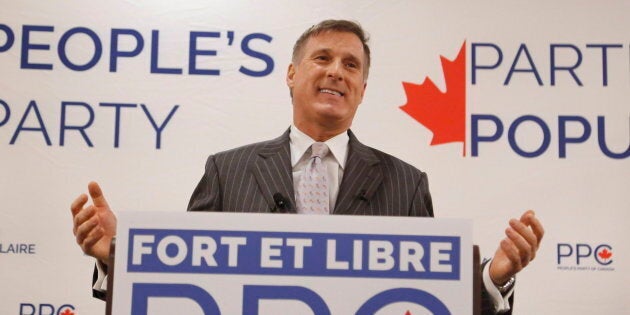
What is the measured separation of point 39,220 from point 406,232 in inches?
92.4

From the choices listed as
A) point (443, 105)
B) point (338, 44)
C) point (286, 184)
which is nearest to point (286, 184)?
point (286, 184)

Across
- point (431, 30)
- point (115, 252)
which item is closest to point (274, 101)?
point (431, 30)

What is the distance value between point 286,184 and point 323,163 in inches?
6.7

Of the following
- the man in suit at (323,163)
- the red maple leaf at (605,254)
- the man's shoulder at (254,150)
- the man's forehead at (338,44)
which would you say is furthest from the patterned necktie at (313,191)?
the red maple leaf at (605,254)

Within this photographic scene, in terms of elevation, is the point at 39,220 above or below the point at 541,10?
below

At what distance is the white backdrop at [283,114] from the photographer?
3.11 m

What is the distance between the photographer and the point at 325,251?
3.85 feet

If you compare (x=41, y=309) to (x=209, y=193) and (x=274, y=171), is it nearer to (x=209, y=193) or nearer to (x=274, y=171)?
(x=209, y=193)

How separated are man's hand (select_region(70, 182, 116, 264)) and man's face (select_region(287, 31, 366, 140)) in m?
0.85

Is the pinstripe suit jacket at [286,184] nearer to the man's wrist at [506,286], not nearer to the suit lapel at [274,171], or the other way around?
the suit lapel at [274,171]

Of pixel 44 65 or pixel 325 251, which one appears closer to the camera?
pixel 325 251

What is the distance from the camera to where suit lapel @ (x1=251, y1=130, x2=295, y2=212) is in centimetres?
195

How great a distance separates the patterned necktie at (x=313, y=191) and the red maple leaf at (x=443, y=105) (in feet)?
3.96

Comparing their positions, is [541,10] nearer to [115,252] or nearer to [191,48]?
[191,48]
